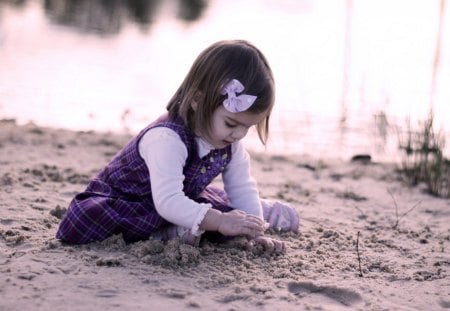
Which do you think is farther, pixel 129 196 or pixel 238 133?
pixel 129 196

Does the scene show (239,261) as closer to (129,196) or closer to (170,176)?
(170,176)

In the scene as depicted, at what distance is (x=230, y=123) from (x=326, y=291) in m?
0.82

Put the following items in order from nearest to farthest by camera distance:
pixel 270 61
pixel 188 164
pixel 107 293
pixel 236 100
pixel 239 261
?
pixel 107 293
pixel 236 100
pixel 239 261
pixel 188 164
pixel 270 61

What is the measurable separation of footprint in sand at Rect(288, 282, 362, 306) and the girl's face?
69cm

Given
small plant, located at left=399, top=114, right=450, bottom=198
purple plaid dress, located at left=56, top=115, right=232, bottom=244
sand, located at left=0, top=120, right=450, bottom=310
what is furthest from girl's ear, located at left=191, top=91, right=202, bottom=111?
small plant, located at left=399, top=114, right=450, bottom=198

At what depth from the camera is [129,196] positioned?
3.52m

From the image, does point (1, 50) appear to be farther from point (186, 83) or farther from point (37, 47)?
point (186, 83)

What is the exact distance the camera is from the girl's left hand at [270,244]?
3467 mm

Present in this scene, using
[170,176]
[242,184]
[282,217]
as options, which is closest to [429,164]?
[282,217]

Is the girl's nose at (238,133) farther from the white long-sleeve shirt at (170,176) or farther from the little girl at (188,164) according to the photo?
the white long-sleeve shirt at (170,176)

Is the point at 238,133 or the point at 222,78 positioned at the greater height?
the point at 222,78

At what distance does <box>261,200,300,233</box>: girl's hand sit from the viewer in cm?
393

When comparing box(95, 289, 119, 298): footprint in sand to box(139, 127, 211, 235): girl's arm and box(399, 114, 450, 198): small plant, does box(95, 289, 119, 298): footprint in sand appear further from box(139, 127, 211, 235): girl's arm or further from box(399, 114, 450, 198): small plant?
box(399, 114, 450, 198): small plant

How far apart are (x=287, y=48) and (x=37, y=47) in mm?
3513
